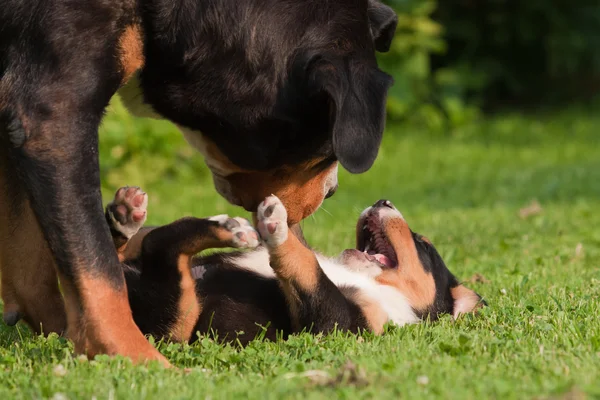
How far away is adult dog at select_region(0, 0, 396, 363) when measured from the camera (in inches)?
146

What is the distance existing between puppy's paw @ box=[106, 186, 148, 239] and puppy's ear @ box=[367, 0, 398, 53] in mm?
1423

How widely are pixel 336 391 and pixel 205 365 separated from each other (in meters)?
0.89

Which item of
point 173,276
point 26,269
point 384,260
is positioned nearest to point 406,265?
point 384,260

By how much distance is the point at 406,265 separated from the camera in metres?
5.23

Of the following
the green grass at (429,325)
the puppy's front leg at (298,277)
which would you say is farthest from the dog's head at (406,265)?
the puppy's front leg at (298,277)

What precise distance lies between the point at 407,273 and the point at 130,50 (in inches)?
79.5

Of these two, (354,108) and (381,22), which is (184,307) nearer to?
(354,108)

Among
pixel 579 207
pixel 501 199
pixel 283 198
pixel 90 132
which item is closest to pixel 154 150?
pixel 501 199

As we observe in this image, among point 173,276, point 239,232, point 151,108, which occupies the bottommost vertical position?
point 173,276

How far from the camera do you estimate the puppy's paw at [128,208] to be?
4.56 meters

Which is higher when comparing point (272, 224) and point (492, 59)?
point (272, 224)

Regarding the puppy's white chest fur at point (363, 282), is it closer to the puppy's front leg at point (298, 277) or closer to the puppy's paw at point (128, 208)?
the puppy's front leg at point (298, 277)

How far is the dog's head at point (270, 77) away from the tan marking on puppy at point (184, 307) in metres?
0.57

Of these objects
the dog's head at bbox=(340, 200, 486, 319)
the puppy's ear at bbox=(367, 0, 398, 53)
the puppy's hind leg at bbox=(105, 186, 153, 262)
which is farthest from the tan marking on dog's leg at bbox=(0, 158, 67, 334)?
the puppy's ear at bbox=(367, 0, 398, 53)
